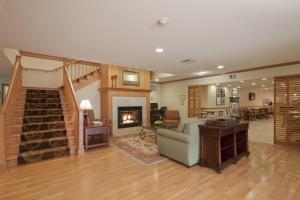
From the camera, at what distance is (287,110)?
4.88 meters

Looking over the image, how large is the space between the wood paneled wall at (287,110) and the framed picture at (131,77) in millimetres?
4877

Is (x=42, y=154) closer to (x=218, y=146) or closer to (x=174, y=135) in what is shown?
(x=174, y=135)

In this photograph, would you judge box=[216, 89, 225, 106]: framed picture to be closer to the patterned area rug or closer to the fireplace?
the fireplace

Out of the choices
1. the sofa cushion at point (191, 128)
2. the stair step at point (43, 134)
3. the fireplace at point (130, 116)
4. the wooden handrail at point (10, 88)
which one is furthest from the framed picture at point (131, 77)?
the sofa cushion at point (191, 128)

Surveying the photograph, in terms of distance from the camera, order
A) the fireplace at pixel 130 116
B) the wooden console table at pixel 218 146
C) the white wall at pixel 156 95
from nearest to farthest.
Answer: the wooden console table at pixel 218 146 < the fireplace at pixel 130 116 < the white wall at pixel 156 95

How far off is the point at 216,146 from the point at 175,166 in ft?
3.06

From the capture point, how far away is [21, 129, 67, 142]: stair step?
12.8 ft

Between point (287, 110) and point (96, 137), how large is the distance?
5994mm

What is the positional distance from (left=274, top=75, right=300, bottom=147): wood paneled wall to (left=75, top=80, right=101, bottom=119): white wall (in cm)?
623

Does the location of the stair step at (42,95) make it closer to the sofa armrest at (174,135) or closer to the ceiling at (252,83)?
the sofa armrest at (174,135)

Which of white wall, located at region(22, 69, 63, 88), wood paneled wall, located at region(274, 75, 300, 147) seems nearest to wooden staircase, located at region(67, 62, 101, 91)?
white wall, located at region(22, 69, 63, 88)

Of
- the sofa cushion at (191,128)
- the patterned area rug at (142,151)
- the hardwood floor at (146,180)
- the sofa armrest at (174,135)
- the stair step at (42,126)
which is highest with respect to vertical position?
the sofa cushion at (191,128)

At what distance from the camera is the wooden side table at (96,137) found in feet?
14.8

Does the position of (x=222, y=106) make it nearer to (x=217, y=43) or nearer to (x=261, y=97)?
(x=261, y=97)
